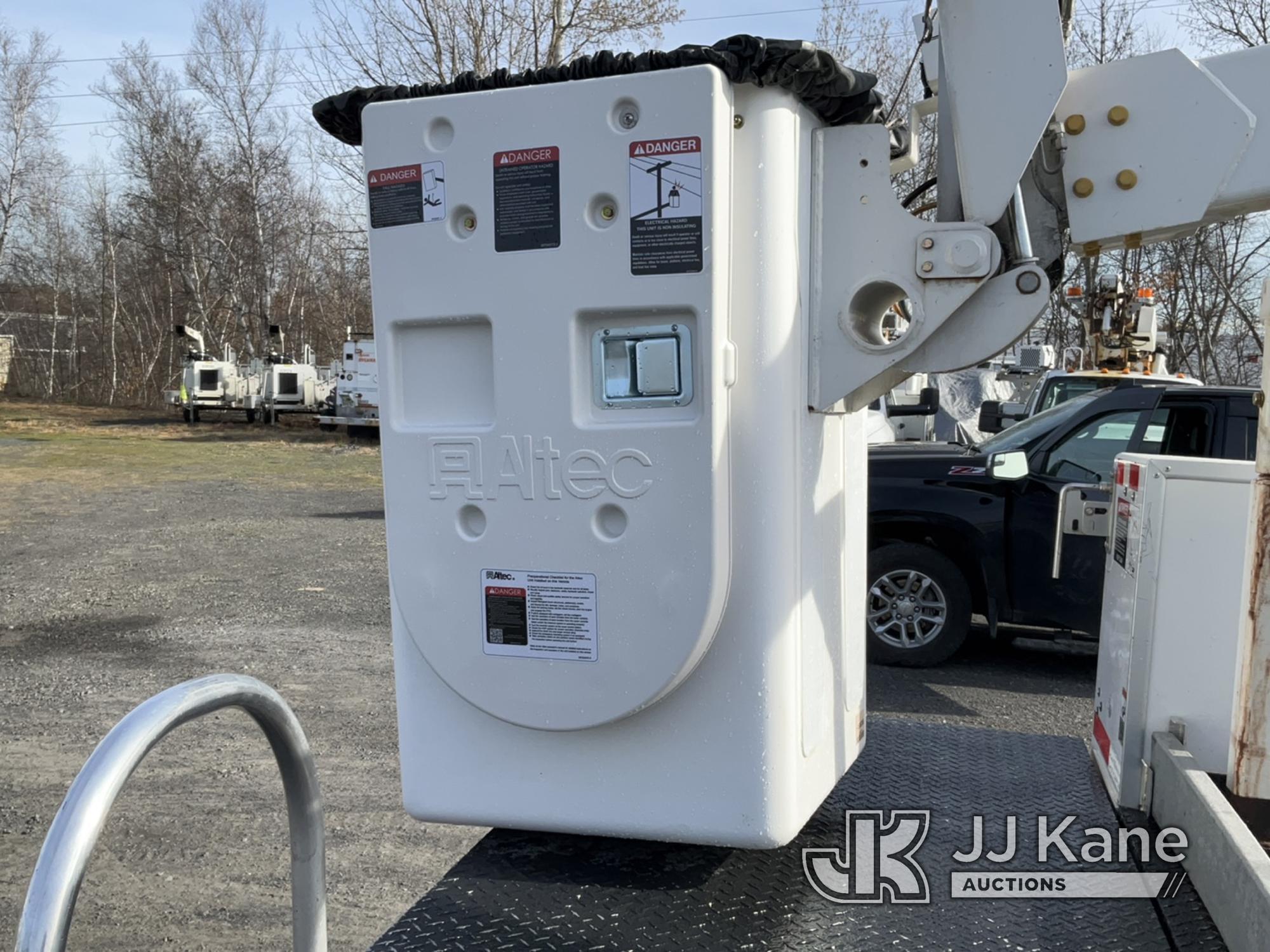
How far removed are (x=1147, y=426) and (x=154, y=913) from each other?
584 centimetres

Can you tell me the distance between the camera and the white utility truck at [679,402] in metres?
2.01

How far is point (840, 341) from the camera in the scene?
2156 mm

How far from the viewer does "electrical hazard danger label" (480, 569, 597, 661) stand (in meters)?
2.10

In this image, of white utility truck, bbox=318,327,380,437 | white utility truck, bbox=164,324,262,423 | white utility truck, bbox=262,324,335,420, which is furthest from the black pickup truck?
white utility truck, bbox=164,324,262,423

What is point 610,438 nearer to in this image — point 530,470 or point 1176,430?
point 530,470

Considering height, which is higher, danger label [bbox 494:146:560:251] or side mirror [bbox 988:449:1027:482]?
danger label [bbox 494:146:560:251]

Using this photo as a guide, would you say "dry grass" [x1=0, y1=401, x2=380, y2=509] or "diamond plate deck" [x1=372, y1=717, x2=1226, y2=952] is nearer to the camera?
"diamond plate deck" [x1=372, y1=717, x2=1226, y2=952]

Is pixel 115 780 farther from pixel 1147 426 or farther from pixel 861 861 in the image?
pixel 1147 426

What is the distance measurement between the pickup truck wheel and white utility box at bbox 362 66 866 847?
4.85 meters

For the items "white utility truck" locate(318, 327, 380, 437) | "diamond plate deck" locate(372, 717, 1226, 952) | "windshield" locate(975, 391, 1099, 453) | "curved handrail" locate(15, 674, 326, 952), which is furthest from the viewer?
"white utility truck" locate(318, 327, 380, 437)

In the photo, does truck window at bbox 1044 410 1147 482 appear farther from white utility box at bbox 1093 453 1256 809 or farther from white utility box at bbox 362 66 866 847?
white utility box at bbox 362 66 866 847

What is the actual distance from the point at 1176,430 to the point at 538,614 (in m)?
5.84

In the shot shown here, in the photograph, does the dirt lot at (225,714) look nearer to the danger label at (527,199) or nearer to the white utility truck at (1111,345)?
the danger label at (527,199)

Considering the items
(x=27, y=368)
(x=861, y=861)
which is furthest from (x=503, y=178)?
(x=27, y=368)
